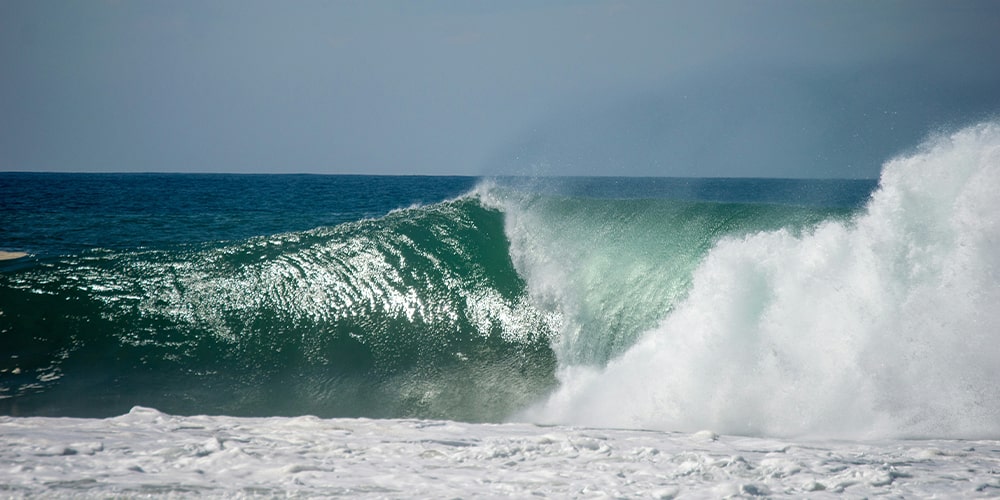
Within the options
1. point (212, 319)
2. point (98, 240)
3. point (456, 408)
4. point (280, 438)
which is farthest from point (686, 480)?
point (98, 240)

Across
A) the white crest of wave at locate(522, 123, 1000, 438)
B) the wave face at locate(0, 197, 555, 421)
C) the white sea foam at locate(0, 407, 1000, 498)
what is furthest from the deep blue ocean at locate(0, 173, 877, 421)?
the white sea foam at locate(0, 407, 1000, 498)

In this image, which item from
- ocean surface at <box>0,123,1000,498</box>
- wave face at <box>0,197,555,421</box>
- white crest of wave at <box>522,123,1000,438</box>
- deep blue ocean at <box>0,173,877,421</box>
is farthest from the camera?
deep blue ocean at <box>0,173,877,421</box>

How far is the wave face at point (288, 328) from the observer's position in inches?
277

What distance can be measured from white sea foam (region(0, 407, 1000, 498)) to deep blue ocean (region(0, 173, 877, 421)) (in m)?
2.21

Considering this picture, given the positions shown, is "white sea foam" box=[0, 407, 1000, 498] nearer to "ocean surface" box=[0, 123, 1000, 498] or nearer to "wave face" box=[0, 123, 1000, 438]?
"ocean surface" box=[0, 123, 1000, 498]

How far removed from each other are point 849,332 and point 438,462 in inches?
150

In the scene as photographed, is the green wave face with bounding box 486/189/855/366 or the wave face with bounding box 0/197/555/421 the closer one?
the wave face with bounding box 0/197/555/421

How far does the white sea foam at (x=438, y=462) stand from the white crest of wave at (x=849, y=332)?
0.77 metres

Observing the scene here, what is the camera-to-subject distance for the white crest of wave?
5.57 m

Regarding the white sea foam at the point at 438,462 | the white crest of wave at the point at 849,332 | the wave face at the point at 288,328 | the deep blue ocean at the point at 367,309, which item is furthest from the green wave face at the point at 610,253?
the white sea foam at the point at 438,462

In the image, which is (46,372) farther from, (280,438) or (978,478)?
(978,478)

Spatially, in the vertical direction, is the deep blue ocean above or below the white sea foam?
above

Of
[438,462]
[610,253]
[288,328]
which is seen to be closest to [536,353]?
[610,253]

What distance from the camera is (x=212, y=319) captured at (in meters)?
8.60
